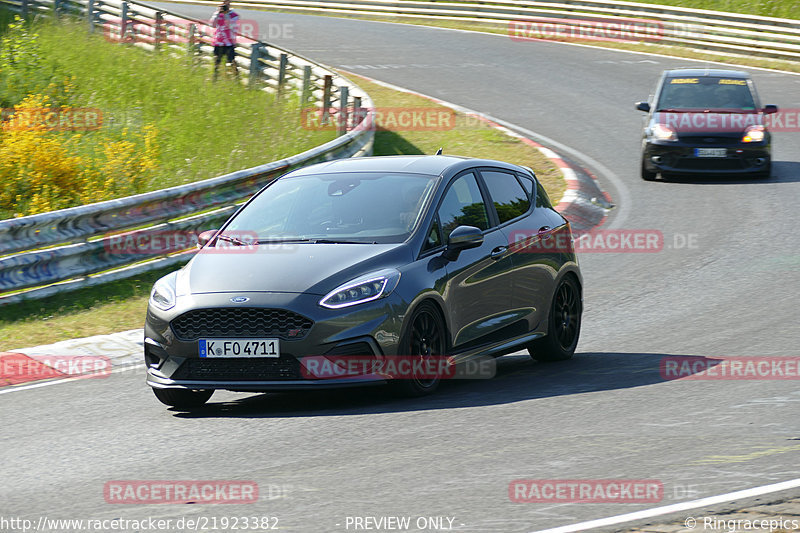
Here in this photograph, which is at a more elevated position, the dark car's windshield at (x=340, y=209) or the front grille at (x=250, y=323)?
the dark car's windshield at (x=340, y=209)

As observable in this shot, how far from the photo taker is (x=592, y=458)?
260 inches

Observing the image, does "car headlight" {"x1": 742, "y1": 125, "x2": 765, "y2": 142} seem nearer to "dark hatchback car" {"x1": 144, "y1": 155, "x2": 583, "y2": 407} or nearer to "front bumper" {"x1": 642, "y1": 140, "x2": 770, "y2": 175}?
"front bumper" {"x1": 642, "y1": 140, "x2": 770, "y2": 175}

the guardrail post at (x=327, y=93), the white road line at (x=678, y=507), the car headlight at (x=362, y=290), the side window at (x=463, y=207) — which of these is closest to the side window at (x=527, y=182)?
the side window at (x=463, y=207)

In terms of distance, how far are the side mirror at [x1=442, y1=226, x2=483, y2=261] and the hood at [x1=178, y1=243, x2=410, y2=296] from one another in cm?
39

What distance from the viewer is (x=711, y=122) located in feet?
64.4

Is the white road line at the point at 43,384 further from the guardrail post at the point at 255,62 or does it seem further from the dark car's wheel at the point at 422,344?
the guardrail post at the point at 255,62

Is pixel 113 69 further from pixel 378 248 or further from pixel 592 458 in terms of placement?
pixel 592 458

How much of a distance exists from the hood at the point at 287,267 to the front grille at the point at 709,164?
12.1 metres

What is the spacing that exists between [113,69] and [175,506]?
2214cm

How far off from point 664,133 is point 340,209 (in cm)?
1187

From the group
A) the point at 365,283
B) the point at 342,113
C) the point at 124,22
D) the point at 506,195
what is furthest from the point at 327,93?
the point at 365,283

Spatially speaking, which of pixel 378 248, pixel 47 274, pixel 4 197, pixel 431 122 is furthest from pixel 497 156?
pixel 378 248

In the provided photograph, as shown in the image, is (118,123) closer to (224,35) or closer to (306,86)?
(306,86)

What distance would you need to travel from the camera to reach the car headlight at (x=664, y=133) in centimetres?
1961
